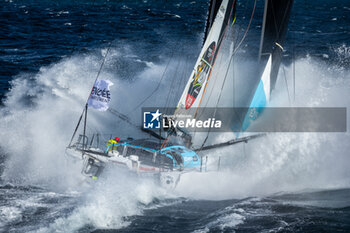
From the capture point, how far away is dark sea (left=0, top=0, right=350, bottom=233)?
38.9 feet

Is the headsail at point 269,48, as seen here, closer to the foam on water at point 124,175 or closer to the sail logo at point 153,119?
the foam on water at point 124,175

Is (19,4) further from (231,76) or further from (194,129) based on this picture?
(194,129)

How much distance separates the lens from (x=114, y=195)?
13.1 meters

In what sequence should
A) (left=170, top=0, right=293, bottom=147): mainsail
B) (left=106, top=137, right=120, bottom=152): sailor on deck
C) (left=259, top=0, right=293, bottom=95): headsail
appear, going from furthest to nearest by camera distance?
(left=259, top=0, right=293, bottom=95): headsail < (left=170, top=0, right=293, bottom=147): mainsail < (left=106, top=137, right=120, bottom=152): sailor on deck

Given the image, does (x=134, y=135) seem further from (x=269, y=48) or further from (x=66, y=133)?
(x=269, y=48)

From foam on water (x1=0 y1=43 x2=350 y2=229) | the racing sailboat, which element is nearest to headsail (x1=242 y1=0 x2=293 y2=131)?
the racing sailboat

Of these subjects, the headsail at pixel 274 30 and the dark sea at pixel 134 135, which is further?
the headsail at pixel 274 30

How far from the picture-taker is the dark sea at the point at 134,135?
11.8 metres

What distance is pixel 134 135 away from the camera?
2062 centimetres

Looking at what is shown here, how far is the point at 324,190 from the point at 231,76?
1156 cm

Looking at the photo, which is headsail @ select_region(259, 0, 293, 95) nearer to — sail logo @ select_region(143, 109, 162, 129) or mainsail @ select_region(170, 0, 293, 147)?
mainsail @ select_region(170, 0, 293, 147)

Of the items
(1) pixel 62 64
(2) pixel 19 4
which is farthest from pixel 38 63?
(2) pixel 19 4

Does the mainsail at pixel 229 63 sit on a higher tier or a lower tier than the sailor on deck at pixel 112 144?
higher

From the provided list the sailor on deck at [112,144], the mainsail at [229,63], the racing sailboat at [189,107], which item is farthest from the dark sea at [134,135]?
the mainsail at [229,63]
